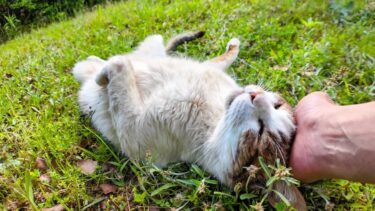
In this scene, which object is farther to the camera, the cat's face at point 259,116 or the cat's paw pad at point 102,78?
the cat's paw pad at point 102,78

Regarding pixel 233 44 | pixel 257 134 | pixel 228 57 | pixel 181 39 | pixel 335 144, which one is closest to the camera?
pixel 335 144

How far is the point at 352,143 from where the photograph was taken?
2.32m

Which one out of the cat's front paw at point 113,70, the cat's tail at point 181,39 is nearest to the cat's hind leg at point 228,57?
the cat's tail at point 181,39

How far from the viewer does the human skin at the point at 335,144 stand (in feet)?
7.42

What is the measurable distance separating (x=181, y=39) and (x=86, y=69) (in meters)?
1.16

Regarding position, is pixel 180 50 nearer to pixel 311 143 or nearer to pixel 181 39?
pixel 181 39

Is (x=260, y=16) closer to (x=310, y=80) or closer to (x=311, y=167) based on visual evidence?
(x=310, y=80)

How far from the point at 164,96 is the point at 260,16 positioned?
200cm

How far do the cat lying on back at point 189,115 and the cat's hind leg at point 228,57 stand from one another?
0.4 inches

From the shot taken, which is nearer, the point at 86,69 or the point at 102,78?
the point at 102,78

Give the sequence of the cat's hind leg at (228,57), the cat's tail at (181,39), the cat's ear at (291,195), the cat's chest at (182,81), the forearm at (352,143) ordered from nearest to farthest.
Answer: the forearm at (352,143) < the cat's ear at (291,195) < the cat's chest at (182,81) < the cat's hind leg at (228,57) < the cat's tail at (181,39)

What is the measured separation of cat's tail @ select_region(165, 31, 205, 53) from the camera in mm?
4801

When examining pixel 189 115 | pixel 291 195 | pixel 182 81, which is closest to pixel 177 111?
pixel 189 115

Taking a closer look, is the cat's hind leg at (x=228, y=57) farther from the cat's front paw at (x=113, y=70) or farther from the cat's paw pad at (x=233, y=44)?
the cat's front paw at (x=113, y=70)
